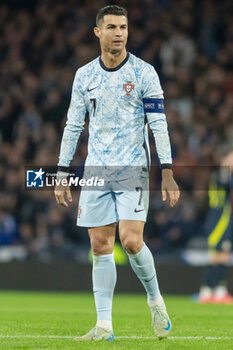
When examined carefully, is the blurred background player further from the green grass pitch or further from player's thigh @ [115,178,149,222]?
player's thigh @ [115,178,149,222]

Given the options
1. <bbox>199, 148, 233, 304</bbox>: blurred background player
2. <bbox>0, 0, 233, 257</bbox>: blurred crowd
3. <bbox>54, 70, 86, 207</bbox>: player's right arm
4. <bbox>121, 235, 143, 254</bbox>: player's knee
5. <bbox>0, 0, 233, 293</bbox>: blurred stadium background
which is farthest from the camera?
<bbox>0, 0, 233, 257</bbox>: blurred crowd

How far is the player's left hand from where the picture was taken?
591 cm

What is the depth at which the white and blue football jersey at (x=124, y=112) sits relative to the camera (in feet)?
20.1

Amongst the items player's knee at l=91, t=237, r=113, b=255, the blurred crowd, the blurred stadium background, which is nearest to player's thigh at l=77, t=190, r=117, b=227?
player's knee at l=91, t=237, r=113, b=255

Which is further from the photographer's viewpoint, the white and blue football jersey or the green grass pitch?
the white and blue football jersey

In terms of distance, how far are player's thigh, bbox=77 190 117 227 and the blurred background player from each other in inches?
222

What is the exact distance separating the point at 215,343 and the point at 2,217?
9272mm

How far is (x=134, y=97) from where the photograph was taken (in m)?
6.17

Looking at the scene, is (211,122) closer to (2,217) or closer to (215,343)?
Result: (2,217)

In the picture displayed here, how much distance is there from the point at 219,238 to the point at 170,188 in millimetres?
6107

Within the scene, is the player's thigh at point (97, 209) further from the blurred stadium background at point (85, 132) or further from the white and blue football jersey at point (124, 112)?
the blurred stadium background at point (85, 132)

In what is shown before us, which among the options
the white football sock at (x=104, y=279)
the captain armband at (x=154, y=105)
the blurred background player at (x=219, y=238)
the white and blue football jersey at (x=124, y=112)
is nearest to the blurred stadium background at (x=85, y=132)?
the blurred background player at (x=219, y=238)

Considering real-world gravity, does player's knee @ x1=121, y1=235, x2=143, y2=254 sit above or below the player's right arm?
below

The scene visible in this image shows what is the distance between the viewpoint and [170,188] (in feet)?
19.5
